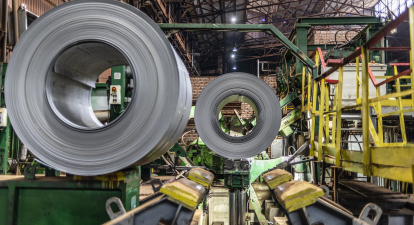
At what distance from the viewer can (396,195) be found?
10.8 ft

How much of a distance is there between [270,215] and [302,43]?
375 centimetres

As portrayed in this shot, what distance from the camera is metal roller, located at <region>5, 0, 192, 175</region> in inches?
67.9

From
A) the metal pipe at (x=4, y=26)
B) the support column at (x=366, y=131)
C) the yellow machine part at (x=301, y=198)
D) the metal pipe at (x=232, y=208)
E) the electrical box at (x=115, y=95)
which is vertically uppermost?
the metal pipe at (x=4, y=26)

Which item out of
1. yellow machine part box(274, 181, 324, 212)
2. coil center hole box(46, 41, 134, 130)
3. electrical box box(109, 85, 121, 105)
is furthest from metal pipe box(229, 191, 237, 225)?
coil center hole box(46, 41, 134, 130)

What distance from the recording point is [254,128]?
3.84 m

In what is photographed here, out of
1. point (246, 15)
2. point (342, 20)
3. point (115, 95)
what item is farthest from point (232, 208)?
point (246, 15)

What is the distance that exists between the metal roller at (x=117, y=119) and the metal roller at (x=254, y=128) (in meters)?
2.04

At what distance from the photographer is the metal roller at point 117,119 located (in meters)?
1.72

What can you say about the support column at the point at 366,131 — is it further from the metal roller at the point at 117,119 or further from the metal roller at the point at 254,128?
the metal roller at the point at 117,119

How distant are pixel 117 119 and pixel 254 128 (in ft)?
7.92

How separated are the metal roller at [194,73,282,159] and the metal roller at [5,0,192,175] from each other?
2036mm

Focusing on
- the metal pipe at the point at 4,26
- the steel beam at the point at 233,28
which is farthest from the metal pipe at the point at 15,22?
the steel beam at the point at 233,28

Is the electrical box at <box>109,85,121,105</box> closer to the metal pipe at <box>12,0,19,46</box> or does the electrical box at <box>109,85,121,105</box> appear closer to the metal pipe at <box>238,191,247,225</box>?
the metal pipe at <box>238,191,247,225</box>

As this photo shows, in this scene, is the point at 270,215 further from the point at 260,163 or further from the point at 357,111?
the point at 357,111
